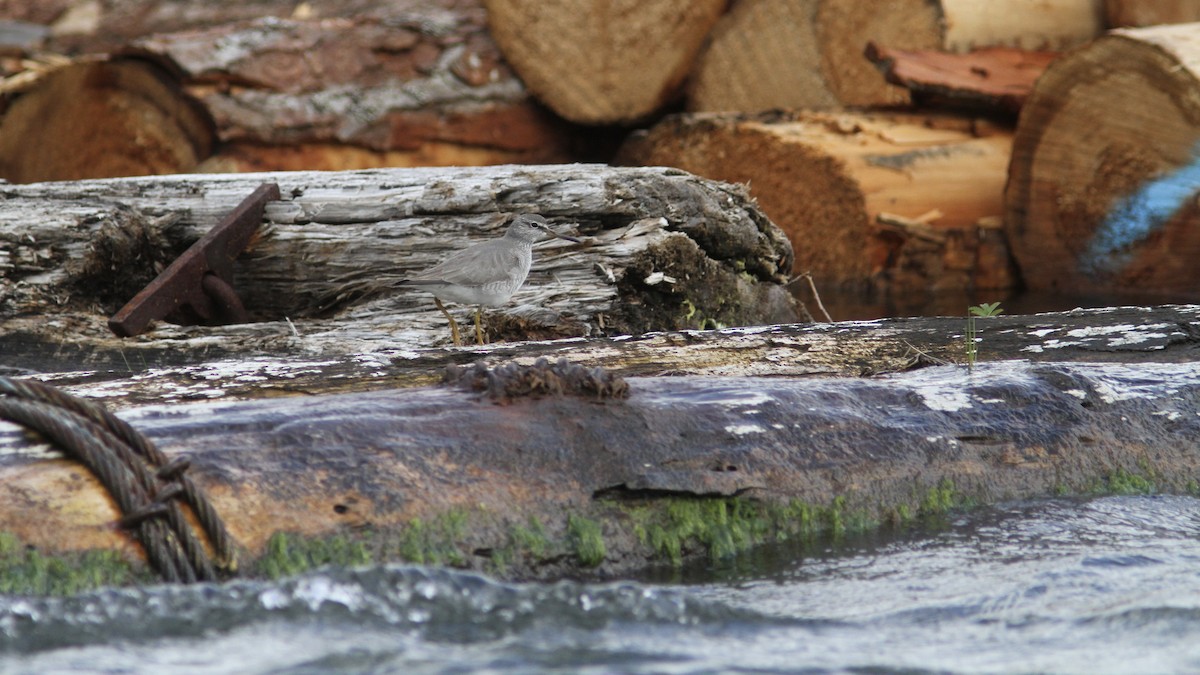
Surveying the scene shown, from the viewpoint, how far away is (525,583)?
2.66 metres

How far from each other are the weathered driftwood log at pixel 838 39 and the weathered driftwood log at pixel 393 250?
11.1 feet

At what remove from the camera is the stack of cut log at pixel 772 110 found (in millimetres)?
6914

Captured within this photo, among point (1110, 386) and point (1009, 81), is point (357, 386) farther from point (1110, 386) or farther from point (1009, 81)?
point (1009, 81)

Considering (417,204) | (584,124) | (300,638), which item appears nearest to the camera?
(300,638)

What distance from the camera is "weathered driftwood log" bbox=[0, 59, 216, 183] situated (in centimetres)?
777

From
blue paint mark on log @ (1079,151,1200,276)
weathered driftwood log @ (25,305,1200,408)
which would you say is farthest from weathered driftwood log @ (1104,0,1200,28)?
weathered driftwood log @ (25,305,1200,408)

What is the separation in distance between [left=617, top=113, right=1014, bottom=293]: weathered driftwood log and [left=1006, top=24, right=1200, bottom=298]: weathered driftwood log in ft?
0.96

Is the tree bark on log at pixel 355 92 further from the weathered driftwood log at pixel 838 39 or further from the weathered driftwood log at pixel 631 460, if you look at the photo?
the weathered driftwood log at pixel 631 460

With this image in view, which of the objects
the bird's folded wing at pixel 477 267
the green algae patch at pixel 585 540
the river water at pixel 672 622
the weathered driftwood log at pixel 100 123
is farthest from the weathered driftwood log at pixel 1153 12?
the green algae patch at pixel 585 540

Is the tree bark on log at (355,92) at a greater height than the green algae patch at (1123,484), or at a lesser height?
greater

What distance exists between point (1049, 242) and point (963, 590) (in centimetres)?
496

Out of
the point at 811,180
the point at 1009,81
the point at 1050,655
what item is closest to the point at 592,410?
the point at 1050,655

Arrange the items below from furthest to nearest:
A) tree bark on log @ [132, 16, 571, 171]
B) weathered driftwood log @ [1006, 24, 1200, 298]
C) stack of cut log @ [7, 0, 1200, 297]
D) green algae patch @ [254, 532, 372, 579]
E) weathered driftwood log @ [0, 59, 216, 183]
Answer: weathered driftwood log @ [0, 59, 216, 183] < tree bark on log @ [132, 16, 571, 171] < stack of cut log @ [7, 0, 1200, 297] < weathered driftwood log @ [1006, 24, 1200, 298] < green algae patch @ [254, 532, 372, 579]

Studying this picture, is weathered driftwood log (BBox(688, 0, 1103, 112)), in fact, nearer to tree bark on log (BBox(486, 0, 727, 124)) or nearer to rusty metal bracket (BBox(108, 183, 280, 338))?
tree bark on log (BBox(486, 0, 727, 124))
